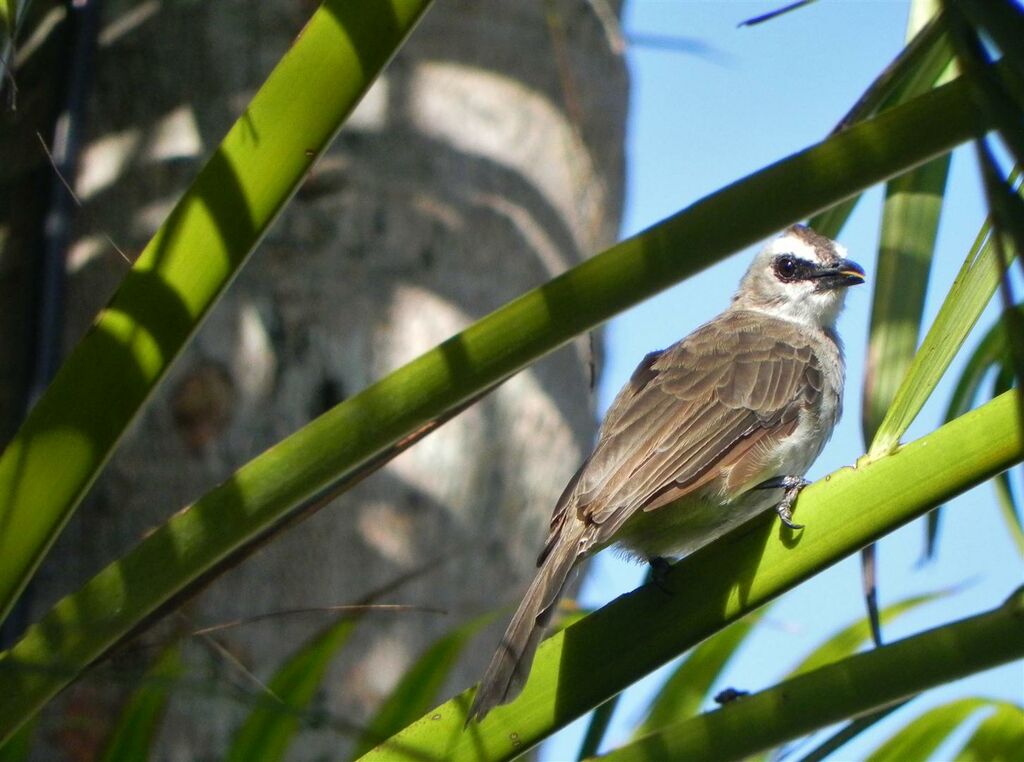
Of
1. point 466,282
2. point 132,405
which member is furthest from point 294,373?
point 132,405

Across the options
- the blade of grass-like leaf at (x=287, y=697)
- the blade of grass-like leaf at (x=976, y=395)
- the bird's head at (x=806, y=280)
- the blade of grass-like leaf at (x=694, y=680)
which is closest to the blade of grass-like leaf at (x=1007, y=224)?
the blade of grass-like leaf at (x=287, y=697)

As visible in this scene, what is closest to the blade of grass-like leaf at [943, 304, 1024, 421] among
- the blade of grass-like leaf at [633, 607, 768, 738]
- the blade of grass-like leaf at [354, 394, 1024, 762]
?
the blade of grass-like leaf at [633, 607, 768, 738]

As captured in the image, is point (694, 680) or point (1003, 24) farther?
point (694, 680)

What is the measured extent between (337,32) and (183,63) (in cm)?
204

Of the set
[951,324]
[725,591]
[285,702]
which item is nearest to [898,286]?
[951,324]

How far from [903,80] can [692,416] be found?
1076 mm

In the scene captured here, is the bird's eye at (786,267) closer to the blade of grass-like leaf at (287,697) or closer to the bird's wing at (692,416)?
the bird's wing at (692,416)

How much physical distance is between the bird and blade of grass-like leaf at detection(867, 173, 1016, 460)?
605 mm

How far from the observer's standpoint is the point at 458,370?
52.7 inches

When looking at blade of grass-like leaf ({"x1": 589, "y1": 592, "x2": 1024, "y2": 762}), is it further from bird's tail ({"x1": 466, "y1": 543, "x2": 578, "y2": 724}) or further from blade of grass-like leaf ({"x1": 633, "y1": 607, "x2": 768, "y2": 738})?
blade of grass-like leaf ({"x1": 633, "y1": 607, "x2": 768, "y2": 738})

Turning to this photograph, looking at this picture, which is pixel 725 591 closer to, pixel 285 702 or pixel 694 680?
pixel 285 702

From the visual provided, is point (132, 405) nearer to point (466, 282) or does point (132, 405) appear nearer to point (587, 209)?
point (466, 282)

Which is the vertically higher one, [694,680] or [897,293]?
[897,293]

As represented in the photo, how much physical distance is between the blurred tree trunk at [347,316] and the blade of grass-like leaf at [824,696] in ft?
5.21
